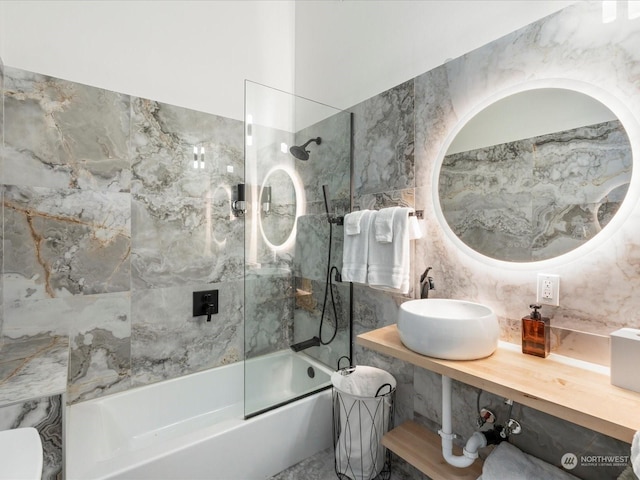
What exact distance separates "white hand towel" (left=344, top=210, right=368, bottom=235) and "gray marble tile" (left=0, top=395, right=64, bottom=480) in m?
1.45

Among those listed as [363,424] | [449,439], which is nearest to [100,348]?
[363,424]

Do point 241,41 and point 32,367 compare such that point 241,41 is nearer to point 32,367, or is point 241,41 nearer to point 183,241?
point 183,241

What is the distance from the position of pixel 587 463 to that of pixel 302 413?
1260mm

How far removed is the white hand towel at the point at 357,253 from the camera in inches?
65.6

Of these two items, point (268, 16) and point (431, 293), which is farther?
point (268, 16)

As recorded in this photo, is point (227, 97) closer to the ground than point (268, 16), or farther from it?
closer to the ground

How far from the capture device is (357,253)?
67.8 inches

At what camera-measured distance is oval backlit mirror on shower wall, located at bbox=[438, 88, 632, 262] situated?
101cm

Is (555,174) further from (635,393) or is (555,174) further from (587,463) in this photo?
(587,463)

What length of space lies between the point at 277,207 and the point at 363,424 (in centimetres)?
130

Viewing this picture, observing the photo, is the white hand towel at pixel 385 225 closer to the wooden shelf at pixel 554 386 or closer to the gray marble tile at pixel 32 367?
the wooden shelf at pixel 554 386

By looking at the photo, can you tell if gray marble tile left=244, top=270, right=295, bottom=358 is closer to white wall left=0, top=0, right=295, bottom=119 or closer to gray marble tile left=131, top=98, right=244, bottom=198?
gray marble tile left=131, top=98, right=244, bottom=198

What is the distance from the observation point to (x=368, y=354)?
1850 millimetres

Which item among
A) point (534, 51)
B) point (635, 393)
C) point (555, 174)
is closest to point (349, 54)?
point (534, 51)
